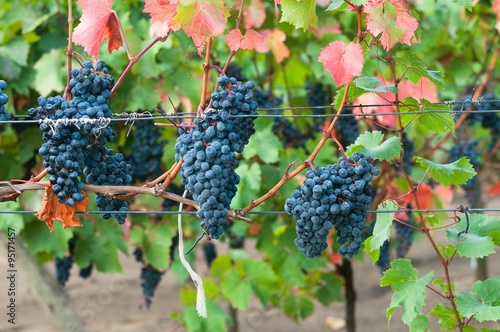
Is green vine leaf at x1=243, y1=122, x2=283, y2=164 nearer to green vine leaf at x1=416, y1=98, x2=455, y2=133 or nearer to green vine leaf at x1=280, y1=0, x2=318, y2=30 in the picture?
green vine leaf at x1=416, y1=98, x2=455, y2=133

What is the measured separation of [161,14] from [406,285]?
1.00 metres

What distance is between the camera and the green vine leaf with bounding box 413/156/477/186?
6.23 ft

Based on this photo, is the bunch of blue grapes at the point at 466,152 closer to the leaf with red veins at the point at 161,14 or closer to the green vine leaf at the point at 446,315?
the green vine leaf at the point at 446,315

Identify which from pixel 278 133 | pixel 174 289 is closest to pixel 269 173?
pixel 278 133

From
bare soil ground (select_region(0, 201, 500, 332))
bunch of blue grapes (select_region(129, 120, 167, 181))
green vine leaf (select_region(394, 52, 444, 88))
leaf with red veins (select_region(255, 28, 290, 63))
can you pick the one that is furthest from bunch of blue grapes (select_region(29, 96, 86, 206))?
bare soil ground (select_region(0, 201, 500, 332))

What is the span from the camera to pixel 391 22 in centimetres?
182

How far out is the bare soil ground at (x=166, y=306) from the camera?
5.41 m

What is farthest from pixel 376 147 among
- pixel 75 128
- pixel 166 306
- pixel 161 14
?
pixel 166 306

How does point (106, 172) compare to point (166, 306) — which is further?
point (166, 306)

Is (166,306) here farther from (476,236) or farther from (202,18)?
(202,18)

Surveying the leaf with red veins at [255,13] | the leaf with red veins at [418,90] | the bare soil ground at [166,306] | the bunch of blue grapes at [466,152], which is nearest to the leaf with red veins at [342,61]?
the leaf with red veins at [255,13]

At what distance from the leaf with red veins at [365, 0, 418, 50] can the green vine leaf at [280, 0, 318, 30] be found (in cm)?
17

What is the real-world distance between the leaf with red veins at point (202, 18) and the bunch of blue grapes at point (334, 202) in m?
0.43

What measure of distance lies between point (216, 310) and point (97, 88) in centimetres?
201
